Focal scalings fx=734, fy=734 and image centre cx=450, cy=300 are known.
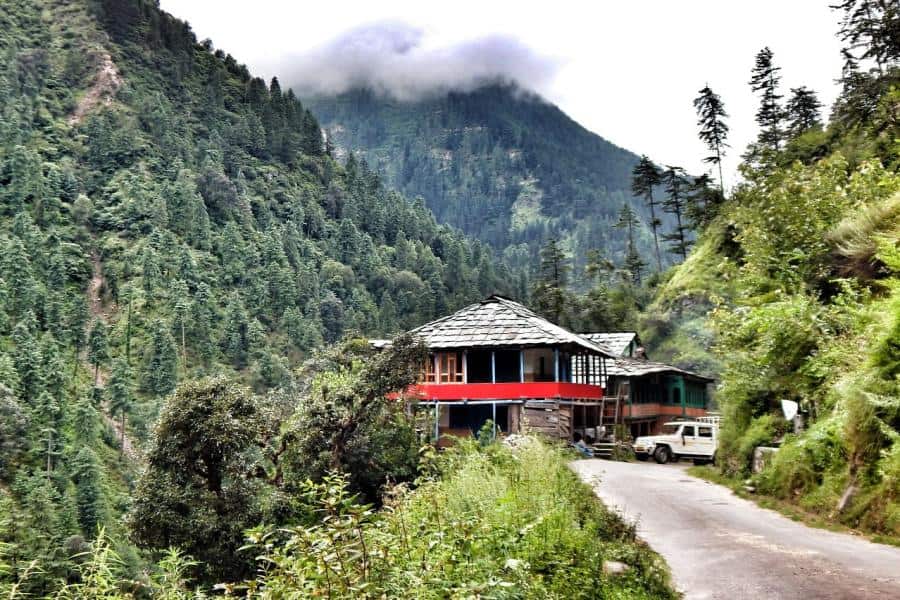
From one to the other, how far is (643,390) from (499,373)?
43.6ft

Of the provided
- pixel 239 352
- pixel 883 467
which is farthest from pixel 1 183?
pixel 883 467

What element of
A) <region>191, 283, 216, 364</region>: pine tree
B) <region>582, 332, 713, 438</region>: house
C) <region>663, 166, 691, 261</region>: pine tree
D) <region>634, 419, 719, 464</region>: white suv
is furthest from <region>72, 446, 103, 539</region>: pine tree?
<region>663, 166, 691, 261</region>: pine tree

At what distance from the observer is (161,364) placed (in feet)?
247

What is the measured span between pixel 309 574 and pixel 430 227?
138 m

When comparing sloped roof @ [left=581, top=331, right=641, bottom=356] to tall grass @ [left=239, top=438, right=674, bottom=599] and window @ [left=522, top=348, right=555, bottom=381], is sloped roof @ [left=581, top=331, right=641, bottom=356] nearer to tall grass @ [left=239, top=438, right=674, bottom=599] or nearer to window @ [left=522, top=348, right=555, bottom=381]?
window @ [left=522, top=348, right=555, bottom=381]

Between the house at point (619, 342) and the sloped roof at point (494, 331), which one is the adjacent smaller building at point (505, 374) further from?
the house at point (619, 342)

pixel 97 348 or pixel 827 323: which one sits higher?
pixel 97 348

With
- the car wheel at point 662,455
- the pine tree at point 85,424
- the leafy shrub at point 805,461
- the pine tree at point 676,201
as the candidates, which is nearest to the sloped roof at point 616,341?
the car wheel at point 662,455

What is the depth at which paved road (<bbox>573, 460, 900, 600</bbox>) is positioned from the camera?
23.6 feet

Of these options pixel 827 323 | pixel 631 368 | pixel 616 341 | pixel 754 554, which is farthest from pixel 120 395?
pixel 754 554

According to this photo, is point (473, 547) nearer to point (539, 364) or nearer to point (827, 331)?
point (827, 331)

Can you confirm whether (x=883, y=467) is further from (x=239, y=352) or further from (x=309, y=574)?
(x=239, y=352)

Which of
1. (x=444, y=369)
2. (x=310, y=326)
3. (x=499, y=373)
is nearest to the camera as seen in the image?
(x=444, y=369)

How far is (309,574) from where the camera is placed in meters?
4.86
